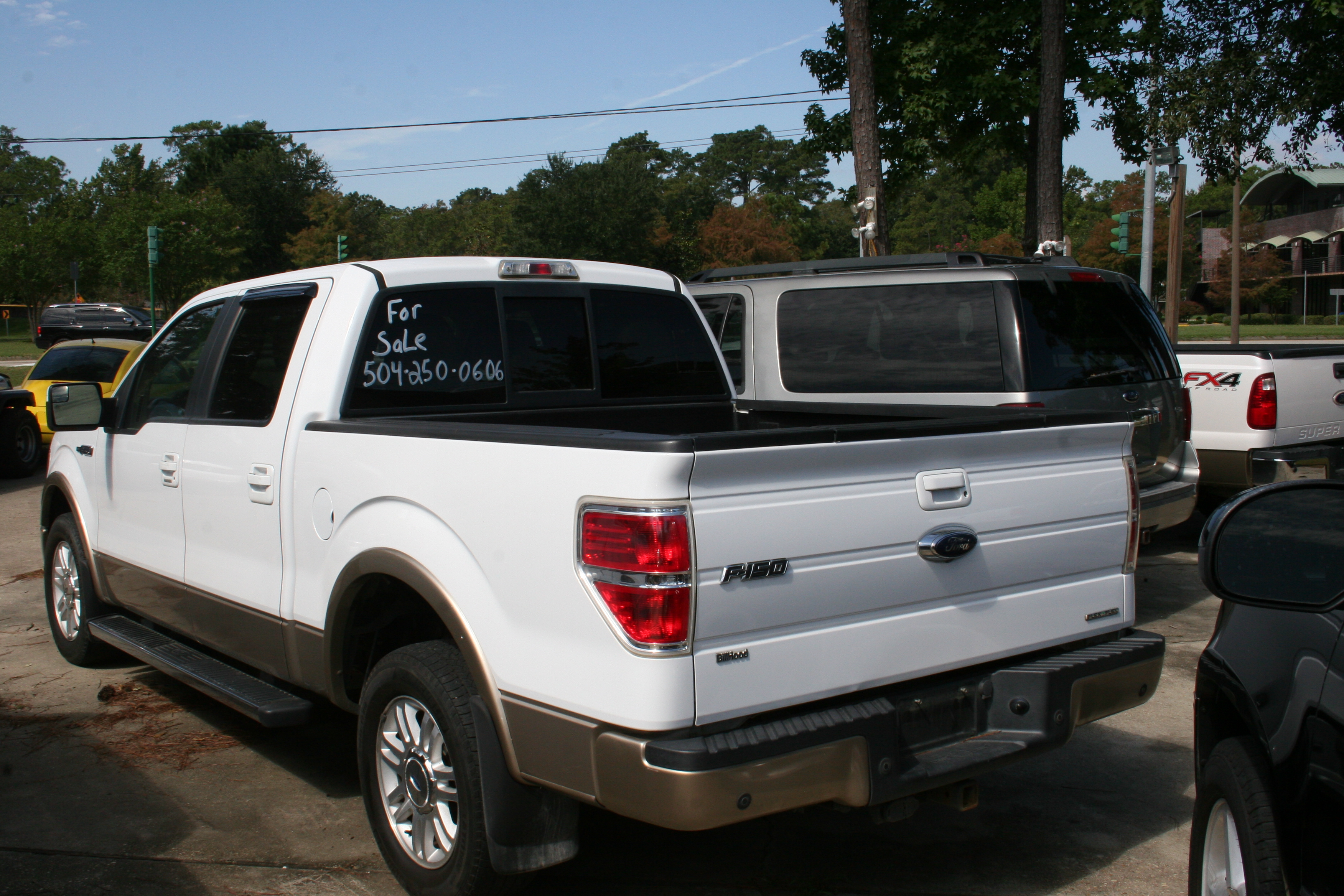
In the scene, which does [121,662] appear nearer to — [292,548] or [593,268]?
[292,548]

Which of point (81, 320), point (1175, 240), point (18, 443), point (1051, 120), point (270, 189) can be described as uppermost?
point (270, 189)

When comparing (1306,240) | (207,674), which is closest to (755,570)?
(207,674)

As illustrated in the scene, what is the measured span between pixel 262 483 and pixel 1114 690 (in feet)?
9.81

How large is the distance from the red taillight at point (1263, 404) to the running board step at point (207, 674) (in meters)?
7.33

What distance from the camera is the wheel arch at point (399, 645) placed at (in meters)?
3.03

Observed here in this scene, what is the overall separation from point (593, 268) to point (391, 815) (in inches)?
93.1

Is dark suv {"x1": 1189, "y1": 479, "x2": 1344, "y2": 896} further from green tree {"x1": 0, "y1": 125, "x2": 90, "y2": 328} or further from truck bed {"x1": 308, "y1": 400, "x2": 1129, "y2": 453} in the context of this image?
green tree {"x1": 0, "y1": 125, "x2": 90, "y2": 328}

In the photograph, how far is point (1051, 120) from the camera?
1616cm

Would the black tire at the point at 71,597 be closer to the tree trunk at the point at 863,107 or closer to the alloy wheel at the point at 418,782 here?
the alloy wheel at the point at 418,782

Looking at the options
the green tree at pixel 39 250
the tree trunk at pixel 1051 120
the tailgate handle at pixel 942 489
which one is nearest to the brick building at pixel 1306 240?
the tree trunk at pixel 1051 120

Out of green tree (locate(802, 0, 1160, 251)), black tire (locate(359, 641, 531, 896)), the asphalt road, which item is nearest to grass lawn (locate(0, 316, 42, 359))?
green tree (locate(802, 0, 1160, 251))

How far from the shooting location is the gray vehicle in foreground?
21.5ft

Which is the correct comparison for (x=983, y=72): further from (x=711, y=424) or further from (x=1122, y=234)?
(x=711, y=424)

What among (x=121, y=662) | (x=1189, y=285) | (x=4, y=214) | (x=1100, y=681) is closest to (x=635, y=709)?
(x=1100, y=681)
